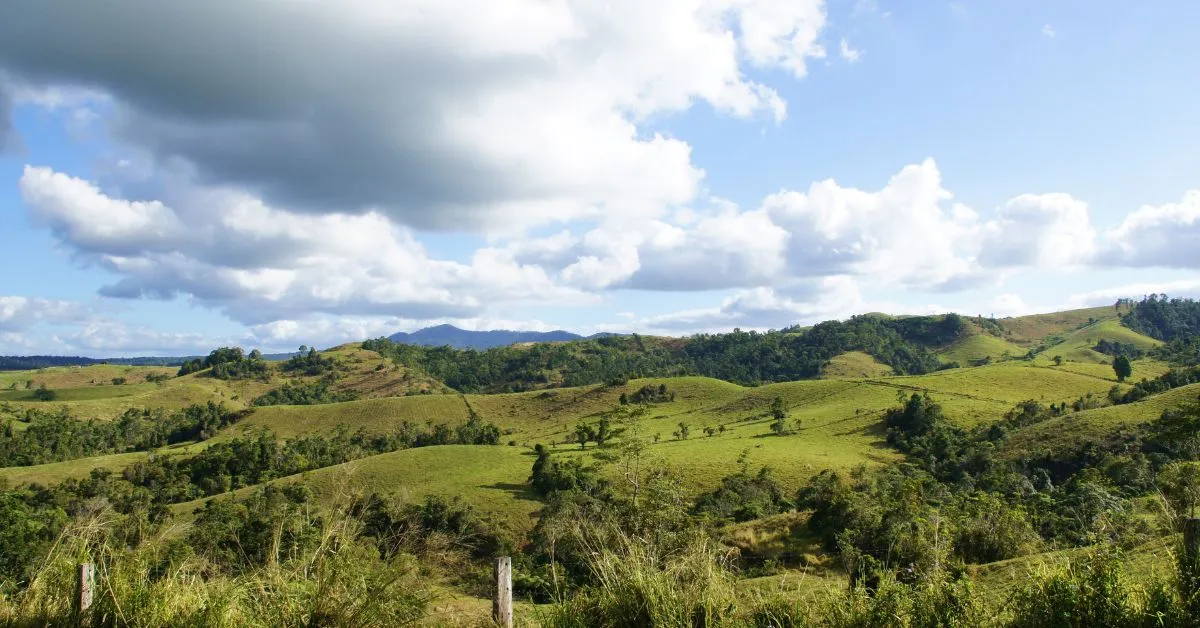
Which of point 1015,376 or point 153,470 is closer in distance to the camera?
point 153,470

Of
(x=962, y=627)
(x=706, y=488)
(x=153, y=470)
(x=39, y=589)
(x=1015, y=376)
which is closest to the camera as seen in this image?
(x=962, y=627)

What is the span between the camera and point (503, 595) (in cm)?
751

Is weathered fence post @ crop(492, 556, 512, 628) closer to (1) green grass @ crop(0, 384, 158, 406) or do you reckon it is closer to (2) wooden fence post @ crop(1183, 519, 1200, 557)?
(2) wooden fence post @ crop(1183, 519, 1200, 557)

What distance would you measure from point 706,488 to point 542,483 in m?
16.4

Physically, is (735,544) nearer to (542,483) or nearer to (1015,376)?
(542,483)

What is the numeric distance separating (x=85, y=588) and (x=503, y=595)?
212 inches

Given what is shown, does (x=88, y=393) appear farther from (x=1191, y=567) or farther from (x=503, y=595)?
(x=1191, y=567)

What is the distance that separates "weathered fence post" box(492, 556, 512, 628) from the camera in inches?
293

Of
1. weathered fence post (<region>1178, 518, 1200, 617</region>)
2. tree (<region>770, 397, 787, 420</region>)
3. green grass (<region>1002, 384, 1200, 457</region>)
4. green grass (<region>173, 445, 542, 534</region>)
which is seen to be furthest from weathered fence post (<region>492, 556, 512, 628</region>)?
tree (<region>770, 397, 787, 420</region>)

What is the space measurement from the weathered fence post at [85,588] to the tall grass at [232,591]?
8 cm

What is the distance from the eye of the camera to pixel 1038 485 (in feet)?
174

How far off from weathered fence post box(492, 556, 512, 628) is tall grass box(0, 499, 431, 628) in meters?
0.92

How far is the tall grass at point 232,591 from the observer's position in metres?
7.37

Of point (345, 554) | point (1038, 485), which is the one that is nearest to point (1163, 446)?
point (1038, 485)
